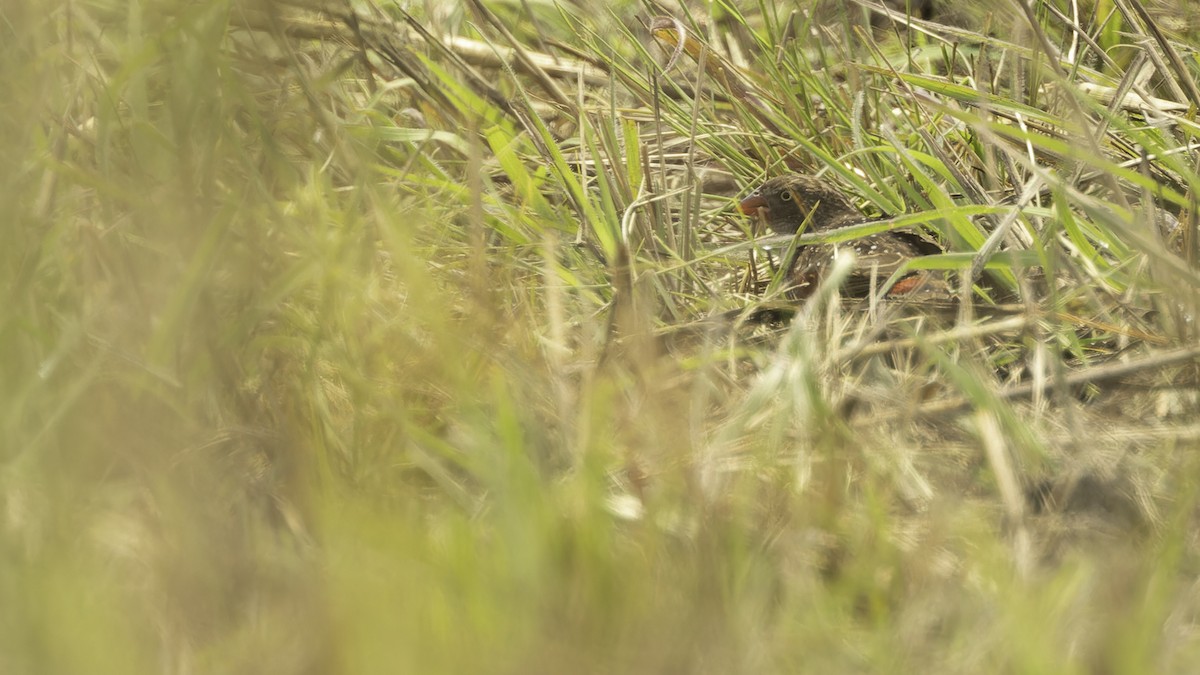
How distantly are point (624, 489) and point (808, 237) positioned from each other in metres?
0.93

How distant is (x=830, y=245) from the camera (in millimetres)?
3096

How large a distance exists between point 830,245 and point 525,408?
1.39m

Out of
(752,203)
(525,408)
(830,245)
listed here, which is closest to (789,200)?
(752,203)

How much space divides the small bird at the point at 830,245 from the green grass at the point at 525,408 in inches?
4.7

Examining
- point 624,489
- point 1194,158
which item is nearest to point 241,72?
point 624,489

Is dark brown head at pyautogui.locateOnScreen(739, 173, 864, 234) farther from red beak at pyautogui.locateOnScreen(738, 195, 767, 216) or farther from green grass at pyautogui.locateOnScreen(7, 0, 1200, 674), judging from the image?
green grass at pyautogui.locateOnScreen(7, 0, 1200, 674)

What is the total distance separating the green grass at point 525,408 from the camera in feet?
4.46

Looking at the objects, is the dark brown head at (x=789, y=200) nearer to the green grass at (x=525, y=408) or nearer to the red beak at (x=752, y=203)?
the red beak at (x=752, y=203)

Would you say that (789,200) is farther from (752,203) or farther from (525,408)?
(525,408)

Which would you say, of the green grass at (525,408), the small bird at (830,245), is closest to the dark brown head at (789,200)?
the small bird at (830,245)

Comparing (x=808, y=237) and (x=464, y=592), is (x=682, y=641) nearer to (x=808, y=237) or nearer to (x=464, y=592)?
(x=464, y=592)

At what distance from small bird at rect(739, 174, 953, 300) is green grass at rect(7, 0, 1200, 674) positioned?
4.7 inches

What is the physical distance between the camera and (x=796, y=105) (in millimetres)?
3311

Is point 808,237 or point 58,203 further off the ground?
point 58,203
